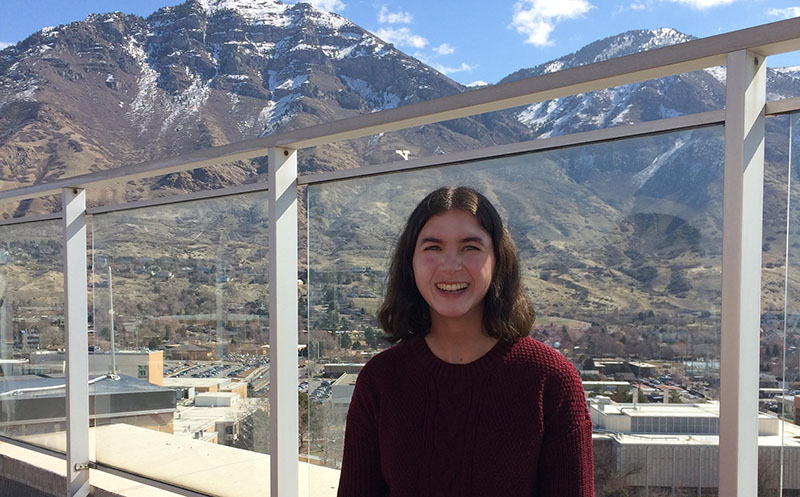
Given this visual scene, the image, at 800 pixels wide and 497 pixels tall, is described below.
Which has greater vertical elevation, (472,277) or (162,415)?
(472,277)

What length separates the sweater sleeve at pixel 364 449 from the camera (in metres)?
1.47

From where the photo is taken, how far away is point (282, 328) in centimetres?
281

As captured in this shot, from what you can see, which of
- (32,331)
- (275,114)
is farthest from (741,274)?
(275,114)

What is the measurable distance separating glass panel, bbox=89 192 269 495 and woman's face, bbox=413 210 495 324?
5.52 feet

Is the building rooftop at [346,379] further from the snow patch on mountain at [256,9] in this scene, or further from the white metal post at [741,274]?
the snow patch on mountain at [256,9]

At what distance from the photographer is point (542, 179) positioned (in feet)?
7.20

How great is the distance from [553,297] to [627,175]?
414mm

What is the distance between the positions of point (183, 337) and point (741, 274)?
2651 mm

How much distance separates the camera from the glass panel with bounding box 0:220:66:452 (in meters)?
4.29

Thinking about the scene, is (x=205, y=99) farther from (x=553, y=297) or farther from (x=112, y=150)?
(x=553, y=297)

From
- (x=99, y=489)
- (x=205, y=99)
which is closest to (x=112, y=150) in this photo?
(x=205, y=99)

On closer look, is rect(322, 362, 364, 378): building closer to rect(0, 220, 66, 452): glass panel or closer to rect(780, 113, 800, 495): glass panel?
rect(780, 113, 800, 495): glass panel

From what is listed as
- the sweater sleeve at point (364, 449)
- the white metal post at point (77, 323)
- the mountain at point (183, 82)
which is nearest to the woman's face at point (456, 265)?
the sweater sleeve at point (364, 449)

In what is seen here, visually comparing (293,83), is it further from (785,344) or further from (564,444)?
(564,444)
